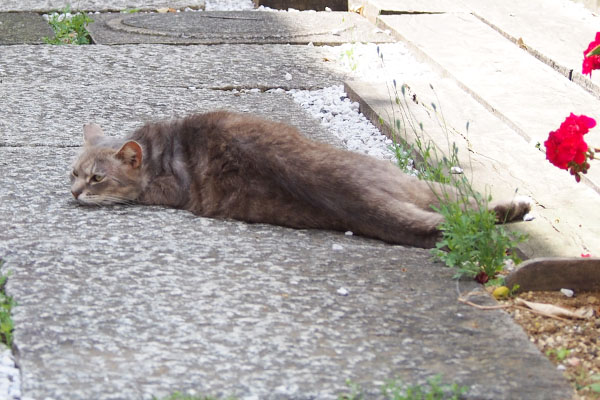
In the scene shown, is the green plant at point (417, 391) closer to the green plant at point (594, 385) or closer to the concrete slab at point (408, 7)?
the green plant at point (594, 385)

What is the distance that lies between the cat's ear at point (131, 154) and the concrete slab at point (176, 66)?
1.75 meters

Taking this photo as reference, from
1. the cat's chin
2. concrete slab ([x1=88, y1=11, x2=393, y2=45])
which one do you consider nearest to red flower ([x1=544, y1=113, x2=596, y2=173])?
the cat's chin

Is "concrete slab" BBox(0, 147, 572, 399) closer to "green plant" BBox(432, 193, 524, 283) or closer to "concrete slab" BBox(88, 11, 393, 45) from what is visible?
"green plant" BBox(432, 193, 524, 283)

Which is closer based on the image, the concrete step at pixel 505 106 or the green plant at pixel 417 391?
the green plant at pixel 417 391

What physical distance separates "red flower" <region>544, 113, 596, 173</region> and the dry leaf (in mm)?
442

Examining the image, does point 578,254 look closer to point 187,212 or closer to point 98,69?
point 187,212

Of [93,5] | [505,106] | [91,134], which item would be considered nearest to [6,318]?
[91,134]

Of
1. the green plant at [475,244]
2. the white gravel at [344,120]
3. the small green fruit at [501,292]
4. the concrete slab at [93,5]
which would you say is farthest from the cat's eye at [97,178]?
the concrete slab at [93,5]

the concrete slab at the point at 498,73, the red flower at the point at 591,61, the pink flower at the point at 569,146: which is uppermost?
the red flower at the point at 591,61

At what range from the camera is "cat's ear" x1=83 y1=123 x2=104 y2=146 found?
12.8ft

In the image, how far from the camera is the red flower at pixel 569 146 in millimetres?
2672

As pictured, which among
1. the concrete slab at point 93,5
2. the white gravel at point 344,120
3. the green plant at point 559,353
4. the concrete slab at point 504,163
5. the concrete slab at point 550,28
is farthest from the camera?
the concrete slab at point 93,5

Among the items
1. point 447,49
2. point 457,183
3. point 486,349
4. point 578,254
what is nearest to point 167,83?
point 447,49

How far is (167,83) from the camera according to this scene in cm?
555
